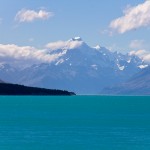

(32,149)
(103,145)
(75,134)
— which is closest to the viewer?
(32,149)

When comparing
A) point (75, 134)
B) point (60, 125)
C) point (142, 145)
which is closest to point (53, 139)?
A: point (75, 134)

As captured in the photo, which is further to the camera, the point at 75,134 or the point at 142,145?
the point at 75,134

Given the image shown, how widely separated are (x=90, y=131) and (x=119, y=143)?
2670 centimetres

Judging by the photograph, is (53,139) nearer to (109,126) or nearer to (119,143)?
(119,143)

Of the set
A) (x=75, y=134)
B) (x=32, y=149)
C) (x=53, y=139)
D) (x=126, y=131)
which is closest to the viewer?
(x=32, y=149)

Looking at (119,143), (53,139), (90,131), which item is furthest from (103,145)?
(90,131)

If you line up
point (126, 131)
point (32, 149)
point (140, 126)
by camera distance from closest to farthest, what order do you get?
point (32, 149) < point (126, 131) < point (140, 126)

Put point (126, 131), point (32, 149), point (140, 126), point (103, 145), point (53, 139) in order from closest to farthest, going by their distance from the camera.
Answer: point (32, 149) < point (103, 145) < point (53, 139) < point (126, 131) < point (140, 126)

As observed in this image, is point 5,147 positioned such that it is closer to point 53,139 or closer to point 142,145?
point 53,139

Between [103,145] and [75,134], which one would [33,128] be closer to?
[75,134]

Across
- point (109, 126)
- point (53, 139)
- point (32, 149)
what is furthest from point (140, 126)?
point (32, 149)

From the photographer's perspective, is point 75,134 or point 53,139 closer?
point 53,139

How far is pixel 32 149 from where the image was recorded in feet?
338

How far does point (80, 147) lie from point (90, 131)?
31456mm
